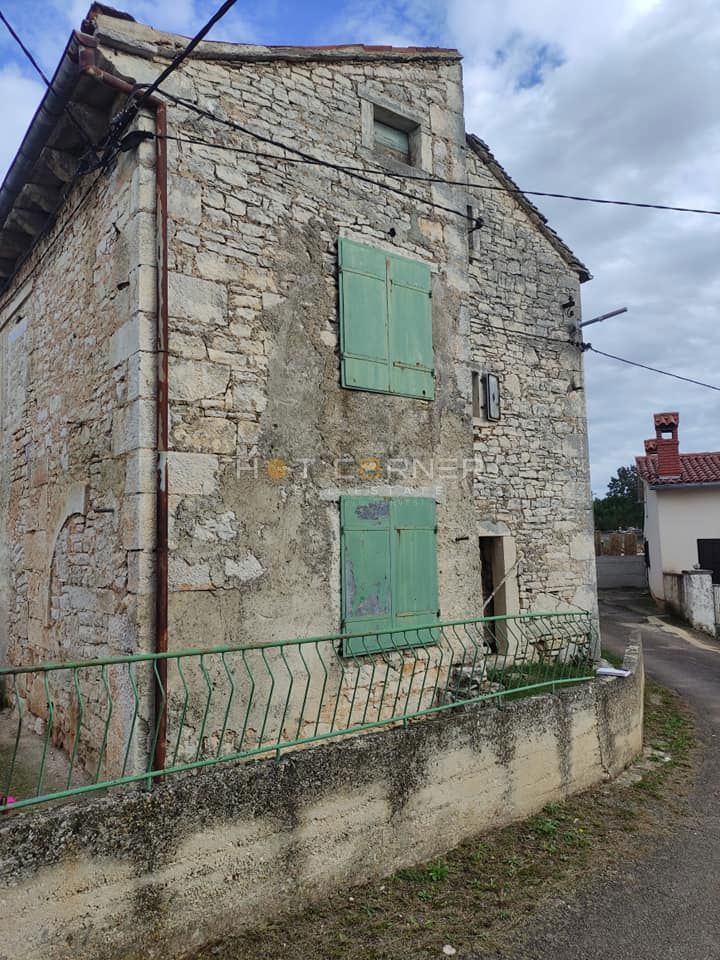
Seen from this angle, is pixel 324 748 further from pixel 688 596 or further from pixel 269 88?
pixel 688 596

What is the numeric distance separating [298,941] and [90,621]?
323 cm

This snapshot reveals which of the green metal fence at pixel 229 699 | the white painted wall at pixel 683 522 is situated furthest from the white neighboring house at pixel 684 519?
the green metal fence at pixel 229 699

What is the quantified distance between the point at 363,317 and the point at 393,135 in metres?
2.49

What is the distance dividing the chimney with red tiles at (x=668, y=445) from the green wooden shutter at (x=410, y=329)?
44.4 ft

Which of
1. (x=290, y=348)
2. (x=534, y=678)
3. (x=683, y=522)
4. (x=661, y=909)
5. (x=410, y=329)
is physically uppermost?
(x=410, y=329)

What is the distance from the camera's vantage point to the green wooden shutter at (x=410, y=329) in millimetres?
6602

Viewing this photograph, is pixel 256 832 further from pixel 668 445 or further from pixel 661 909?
pixel 668 445

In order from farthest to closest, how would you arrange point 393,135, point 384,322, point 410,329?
point 393,135
point 410,329
point 384,322

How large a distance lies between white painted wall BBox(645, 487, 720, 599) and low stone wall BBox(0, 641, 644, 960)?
46.4 feet

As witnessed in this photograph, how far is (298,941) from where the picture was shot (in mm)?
3312

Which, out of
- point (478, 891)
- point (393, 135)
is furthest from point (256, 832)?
point (393, 135)

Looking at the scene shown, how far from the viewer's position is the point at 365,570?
19.9 feet

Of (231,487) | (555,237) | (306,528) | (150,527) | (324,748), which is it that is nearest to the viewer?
(324,748)

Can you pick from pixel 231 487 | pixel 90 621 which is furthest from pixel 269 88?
pixel 90 621
